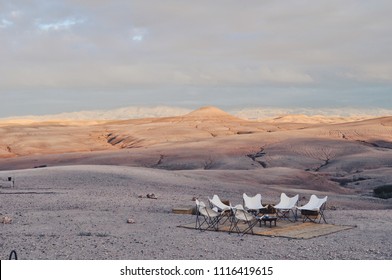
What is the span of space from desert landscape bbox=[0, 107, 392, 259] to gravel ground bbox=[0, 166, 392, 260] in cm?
2

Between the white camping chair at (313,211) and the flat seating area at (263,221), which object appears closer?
the flat seating area at (263,221)

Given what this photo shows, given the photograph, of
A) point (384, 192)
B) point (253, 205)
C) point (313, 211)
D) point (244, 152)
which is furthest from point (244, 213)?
point (244, 152)

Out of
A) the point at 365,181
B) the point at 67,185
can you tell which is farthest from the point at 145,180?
the point at 365,181

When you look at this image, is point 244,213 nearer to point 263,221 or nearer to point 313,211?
point 263,221

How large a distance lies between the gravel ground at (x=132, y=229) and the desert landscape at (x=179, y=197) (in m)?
0.02

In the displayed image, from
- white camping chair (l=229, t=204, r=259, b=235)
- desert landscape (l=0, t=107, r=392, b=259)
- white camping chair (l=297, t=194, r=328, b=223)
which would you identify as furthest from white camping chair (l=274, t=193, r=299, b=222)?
white camping chair (l=229, t=204, r=259, b=235)

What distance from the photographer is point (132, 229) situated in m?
14.8

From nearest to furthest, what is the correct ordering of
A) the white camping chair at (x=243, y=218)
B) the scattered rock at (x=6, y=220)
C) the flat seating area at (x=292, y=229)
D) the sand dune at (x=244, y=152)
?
the flat seating area at (x=292, y=229)
the white camping chair at (x=243, y=218)
the scattered rock at (x=6, y=220)
the sand dune at (x=244, y=152)

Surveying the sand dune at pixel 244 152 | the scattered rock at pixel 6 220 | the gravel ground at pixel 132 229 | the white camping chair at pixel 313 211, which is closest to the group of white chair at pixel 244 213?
the white camping chair at pixel 313 211

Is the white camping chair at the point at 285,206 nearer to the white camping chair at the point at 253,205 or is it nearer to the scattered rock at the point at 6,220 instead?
the white camping chair at the point at 253,205

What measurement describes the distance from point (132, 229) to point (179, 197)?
7.99 m

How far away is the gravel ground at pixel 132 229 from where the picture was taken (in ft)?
38.7

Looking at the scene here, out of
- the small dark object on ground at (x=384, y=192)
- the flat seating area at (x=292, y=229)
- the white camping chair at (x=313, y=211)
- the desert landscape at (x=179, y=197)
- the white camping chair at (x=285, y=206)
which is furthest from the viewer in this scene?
the small dark object on ground at (x=384, y=192)
